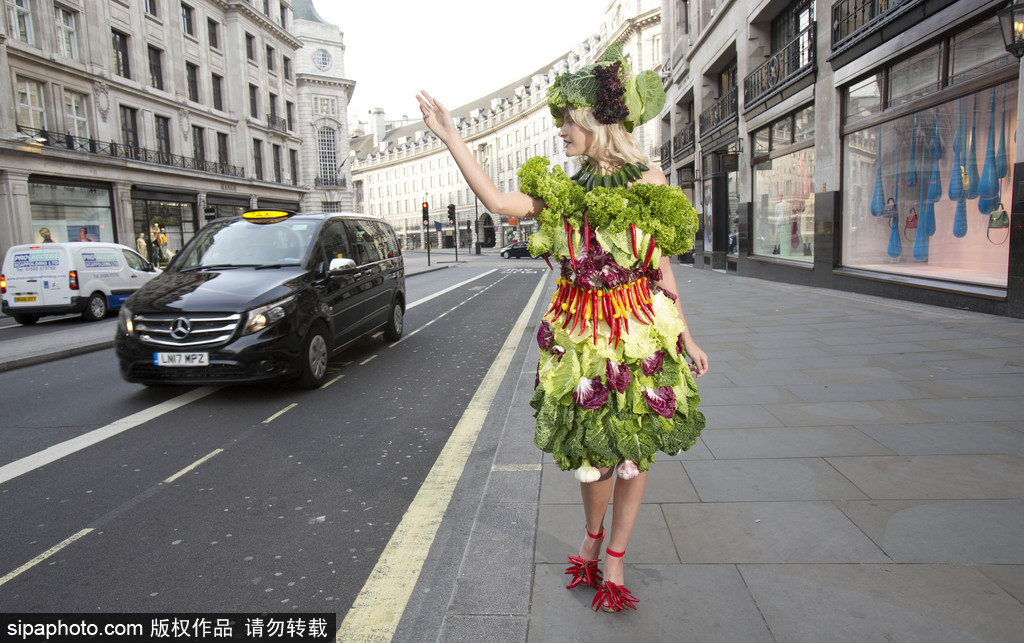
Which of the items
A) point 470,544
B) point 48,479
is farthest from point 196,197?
point 470,544

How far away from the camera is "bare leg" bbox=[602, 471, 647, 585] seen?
2209mm

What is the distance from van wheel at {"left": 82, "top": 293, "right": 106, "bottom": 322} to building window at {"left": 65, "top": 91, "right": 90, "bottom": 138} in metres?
15.4

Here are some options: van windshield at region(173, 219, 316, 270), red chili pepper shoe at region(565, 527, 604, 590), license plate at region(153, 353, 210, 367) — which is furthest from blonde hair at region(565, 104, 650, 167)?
van windshield at region(173, 219, 316, 270)

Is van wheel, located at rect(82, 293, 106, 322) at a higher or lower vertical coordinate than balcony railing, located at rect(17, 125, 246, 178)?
lower

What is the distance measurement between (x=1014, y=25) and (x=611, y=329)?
8007 mm

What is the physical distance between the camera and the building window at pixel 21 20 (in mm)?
21484

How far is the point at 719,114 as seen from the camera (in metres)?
21.0

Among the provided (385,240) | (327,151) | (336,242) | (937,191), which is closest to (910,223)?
(937,191)

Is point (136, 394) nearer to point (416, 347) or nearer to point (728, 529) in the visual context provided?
point (416, 347)

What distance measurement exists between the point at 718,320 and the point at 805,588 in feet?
24.0

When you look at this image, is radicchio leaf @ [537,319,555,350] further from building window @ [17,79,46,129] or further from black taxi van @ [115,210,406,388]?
building window @ [17,79,46,129]

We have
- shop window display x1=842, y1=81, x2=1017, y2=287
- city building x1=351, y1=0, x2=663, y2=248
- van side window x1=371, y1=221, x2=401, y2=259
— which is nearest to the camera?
shop window display x1=842, y1=81, x2=1017, y2=287

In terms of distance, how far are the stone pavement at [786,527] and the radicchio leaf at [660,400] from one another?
673mm

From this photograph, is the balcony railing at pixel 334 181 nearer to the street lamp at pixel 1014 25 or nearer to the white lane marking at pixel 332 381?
the white lane marking at pixel 332 381
